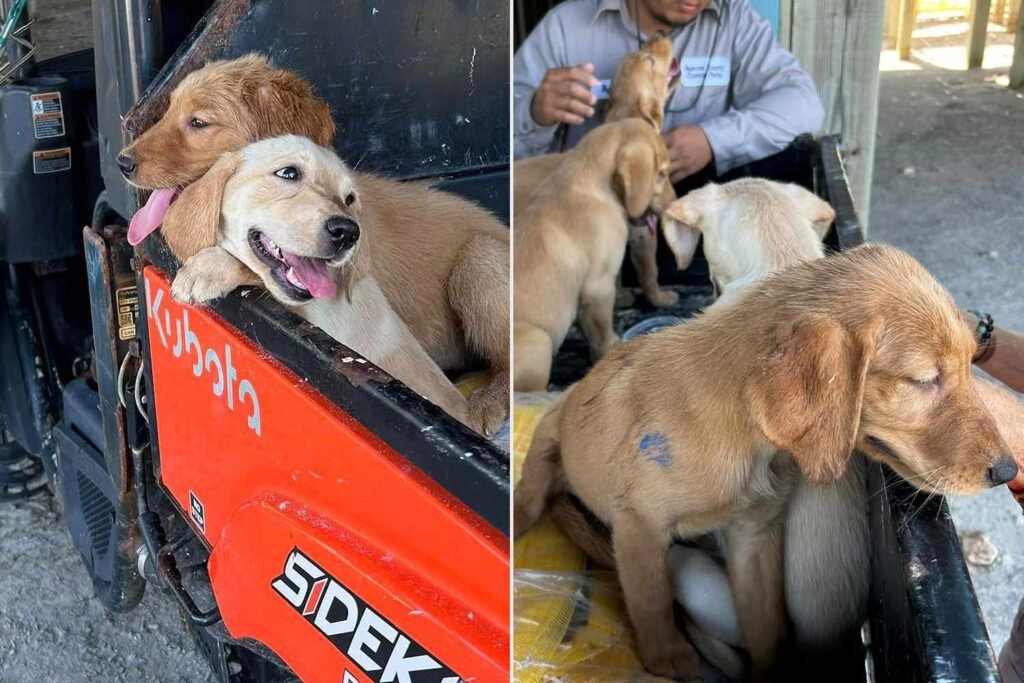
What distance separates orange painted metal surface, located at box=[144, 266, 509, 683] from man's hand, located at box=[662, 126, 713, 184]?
1.77 meters

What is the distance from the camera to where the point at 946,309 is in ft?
4.09

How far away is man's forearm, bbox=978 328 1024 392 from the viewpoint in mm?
1671

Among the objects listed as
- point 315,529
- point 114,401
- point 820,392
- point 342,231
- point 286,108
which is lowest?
point 114,401

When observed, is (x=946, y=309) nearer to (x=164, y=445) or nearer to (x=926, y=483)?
(x=926, y=483)

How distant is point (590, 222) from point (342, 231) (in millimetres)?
1354

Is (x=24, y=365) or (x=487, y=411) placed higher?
(x=487, y=411)

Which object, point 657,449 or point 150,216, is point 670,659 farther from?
point 150,216

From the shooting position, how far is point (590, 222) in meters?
2.66

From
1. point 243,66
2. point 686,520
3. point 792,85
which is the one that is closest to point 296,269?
point 243,66

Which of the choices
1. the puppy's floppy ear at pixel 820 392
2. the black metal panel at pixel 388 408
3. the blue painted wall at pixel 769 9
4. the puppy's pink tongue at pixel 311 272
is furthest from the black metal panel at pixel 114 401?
the blue painted wall at pixel 769 9

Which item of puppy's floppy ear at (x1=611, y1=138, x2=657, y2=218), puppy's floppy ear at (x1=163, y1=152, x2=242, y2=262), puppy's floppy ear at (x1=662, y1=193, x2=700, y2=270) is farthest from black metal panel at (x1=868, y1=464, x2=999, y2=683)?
puppy's floppy ear at (x1=611, y1=138, x2=657, y2=218)

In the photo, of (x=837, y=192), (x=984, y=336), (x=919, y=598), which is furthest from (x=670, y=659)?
(x=837, y=192)

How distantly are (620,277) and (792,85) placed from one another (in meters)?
0.80

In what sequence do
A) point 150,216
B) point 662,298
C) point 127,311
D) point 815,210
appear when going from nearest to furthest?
point 150,216
point 127,311
point 815,210
point 662,298
